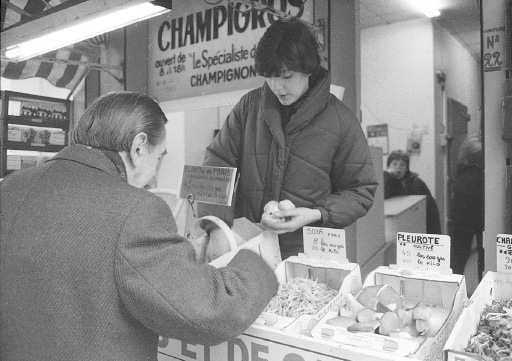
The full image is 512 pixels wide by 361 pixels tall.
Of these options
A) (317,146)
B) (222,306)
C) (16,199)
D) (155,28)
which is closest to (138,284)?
(222,306)

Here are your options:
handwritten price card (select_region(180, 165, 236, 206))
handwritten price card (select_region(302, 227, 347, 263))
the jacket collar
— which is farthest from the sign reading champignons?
the jacket collar

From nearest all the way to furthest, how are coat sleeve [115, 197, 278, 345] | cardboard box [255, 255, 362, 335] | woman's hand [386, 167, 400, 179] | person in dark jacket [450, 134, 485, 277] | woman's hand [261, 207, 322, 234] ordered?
coat sleeve [115, 197, 278, 345]
cardboard box [255, 255, 362, 335]
woman's hand [261, 207, 322, 234]
person in dark jacket [450, 134, 485, 277]
woman's hand [386, 167, 400, 179]

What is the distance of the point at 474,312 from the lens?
139 centimetres

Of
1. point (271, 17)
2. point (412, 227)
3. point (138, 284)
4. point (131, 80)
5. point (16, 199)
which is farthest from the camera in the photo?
point (131, 80)

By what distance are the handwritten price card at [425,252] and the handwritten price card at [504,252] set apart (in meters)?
0.16

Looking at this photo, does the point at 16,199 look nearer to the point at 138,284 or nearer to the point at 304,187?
the point at 138,284

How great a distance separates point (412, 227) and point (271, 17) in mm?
1655

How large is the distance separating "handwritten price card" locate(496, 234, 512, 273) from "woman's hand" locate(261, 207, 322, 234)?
2.24ft

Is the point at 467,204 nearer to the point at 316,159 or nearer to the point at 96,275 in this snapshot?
the point at 316,159

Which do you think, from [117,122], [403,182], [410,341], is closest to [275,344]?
[410,341]

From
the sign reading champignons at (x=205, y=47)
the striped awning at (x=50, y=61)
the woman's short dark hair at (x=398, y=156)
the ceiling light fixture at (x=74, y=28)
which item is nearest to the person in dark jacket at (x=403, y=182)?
the woman's short dark hair at (x=398, y=156)

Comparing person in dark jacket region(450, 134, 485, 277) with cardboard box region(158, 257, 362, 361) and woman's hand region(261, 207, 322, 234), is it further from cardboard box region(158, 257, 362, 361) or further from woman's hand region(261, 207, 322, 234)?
cardboard box region(158, 257, 362, 361)

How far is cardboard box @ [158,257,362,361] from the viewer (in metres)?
1.27

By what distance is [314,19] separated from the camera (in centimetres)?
294
